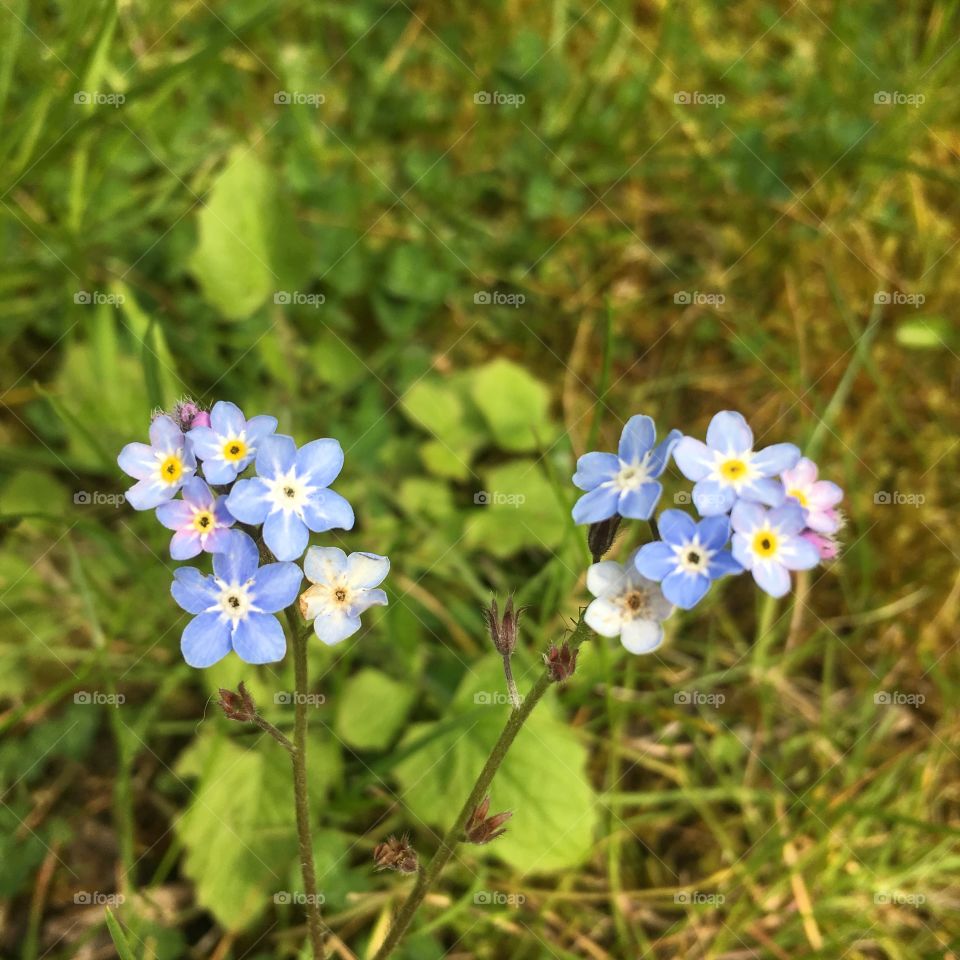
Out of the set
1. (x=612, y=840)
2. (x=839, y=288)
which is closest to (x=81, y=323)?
(x=612, y=840)

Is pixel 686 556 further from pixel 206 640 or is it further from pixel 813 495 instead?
pixel 206 640

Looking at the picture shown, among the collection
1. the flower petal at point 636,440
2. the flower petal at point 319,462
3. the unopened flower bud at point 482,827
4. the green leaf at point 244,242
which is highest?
the green leaf at point 244,242

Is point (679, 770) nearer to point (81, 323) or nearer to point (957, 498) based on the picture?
point (957, 498)

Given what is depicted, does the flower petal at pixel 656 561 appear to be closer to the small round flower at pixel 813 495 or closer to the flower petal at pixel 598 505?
the flower petal at pixel 598 505

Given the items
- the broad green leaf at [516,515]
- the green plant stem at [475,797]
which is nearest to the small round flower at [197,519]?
the green plant stem at [475,797]

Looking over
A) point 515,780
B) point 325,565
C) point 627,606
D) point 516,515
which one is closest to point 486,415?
point 516,515
